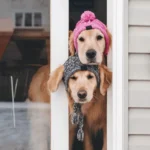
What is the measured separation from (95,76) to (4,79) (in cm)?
48

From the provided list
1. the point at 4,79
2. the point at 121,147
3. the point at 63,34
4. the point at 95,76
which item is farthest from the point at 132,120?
the point at 4,79

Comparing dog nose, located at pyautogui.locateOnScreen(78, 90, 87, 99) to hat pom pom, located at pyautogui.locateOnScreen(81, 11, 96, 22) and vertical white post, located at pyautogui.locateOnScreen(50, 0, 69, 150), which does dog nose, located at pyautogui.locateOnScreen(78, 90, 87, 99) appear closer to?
vertical white post, located at pyautogui.locateOnScreen(50, 0, 69, 150)

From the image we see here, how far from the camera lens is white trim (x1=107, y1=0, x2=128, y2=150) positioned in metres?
2.20

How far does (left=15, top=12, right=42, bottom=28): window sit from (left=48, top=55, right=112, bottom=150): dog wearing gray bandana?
26 centimetres

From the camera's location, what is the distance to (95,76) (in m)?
2.29

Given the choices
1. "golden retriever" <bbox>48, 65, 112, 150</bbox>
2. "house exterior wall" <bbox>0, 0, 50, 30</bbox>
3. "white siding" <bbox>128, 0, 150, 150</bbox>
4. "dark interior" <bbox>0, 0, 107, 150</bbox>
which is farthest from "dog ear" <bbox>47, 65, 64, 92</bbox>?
"white siding" <bbox>128, 0, 150, 150</bbox>

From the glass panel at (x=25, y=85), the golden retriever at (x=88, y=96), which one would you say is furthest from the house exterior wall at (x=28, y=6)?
the golden retriever at (x=88, y=96)

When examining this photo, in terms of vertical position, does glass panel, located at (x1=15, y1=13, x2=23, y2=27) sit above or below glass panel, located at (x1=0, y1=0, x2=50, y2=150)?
above

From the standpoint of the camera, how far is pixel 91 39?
7.44 feet

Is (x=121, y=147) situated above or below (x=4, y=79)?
below

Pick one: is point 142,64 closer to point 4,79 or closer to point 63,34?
point 63,34

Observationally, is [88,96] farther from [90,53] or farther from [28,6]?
[28,6]

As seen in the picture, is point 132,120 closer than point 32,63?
Yes

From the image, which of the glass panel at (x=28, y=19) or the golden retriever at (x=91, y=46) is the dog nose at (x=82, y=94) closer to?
the golden retriever at (x=91, y=46)
